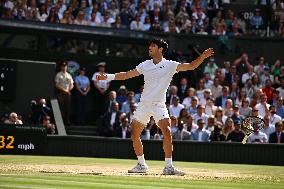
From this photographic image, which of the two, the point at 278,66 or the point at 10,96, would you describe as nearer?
the point at 10,96

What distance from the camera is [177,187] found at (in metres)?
10.7

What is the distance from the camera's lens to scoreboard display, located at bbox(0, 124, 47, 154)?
19266 mm

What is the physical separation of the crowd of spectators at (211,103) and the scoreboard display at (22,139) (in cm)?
296

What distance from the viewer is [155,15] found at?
2847 cm

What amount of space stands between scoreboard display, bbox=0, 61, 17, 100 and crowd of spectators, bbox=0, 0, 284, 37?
4840 millimetres

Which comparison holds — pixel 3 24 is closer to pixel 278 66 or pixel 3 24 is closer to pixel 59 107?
pixel 59 107

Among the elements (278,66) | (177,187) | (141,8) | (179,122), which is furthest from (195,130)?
(177,187)

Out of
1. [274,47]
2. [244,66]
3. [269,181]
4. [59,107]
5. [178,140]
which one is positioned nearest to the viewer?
[269,181]

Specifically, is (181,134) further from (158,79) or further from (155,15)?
(155,15)

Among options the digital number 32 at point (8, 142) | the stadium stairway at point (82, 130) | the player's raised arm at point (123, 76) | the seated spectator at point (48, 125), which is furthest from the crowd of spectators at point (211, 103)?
the player's raised arm at point (123, 76)

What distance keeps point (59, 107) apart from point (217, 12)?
813cm

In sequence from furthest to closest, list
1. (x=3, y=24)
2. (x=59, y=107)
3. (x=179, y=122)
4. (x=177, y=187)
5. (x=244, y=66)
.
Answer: (x=244, y=66), (x=3, y=24), (x=59, y=107), (x=179, y=122), (x=177, y=187)

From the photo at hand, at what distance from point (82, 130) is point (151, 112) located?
1095 centimetres

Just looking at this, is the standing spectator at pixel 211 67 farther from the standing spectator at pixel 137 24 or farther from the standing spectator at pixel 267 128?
the standing spectator at pixel 267 128
